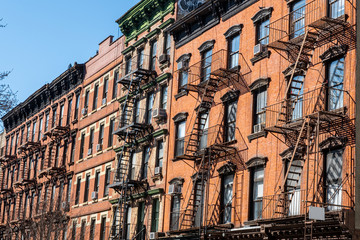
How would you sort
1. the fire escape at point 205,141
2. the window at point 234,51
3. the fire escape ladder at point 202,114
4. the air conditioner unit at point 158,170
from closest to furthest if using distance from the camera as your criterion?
the fire escape at point 205,141, the window at point 234,51, the fire escape ladder at point 202,114, the air conditioner unit at point 158,170

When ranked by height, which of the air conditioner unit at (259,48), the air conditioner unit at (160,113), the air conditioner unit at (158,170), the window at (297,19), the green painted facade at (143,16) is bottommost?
the air conditioner unit at (158,170)

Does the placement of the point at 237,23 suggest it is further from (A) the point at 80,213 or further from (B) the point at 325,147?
(A) the point at 80,213

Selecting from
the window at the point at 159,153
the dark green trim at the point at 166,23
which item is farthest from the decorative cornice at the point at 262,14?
the window at the point at 159,153

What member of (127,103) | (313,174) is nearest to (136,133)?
(127,103)

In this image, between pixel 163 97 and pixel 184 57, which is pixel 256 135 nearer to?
pixel 184 57

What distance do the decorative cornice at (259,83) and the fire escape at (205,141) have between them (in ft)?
2.35

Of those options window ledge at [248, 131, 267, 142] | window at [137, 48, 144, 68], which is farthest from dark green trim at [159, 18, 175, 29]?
window ledge at [248, 131, 267, 142]

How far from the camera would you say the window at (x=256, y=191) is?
28109 millimetres

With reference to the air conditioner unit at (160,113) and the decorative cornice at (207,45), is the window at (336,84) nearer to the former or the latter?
the decorative cornice at (207,45)

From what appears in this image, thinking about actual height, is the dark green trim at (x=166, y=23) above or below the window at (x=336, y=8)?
above

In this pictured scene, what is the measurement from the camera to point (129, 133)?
40844 mm

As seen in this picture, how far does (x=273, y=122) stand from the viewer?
2734 centimetres

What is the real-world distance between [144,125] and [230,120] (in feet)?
30.6

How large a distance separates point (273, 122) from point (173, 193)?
9508mm
